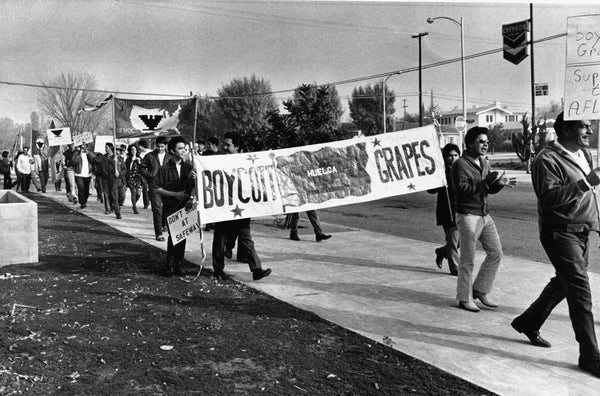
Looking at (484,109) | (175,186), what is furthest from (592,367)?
(484,109)

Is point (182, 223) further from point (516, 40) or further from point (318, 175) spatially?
point (516, 40)

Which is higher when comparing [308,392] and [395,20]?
[395,20]

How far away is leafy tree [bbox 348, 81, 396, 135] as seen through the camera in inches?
2159

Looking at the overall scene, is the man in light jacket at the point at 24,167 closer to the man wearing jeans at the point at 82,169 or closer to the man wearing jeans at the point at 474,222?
the man wearing jeans at the point at 82,169

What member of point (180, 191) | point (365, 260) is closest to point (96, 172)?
point (180, 191)

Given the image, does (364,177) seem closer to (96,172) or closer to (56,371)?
(56,371)

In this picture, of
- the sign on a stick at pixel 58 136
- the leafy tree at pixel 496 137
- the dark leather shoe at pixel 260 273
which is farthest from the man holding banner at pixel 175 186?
the leafy tree at pixel 496 137

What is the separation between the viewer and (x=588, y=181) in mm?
3963

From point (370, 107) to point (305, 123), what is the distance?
153ft

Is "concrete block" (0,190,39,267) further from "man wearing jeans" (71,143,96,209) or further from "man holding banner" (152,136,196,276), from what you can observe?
"man wearing jeans" (71,143,96,209)

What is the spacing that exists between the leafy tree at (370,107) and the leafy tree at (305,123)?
141 feet

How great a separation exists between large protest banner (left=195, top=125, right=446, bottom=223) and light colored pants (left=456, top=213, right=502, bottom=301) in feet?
3.88

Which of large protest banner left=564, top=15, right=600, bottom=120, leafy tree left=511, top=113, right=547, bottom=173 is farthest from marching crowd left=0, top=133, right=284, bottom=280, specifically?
leafy tree left=511, top=113, right=547, bottom=173

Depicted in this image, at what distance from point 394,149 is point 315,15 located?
4884 millimetres
